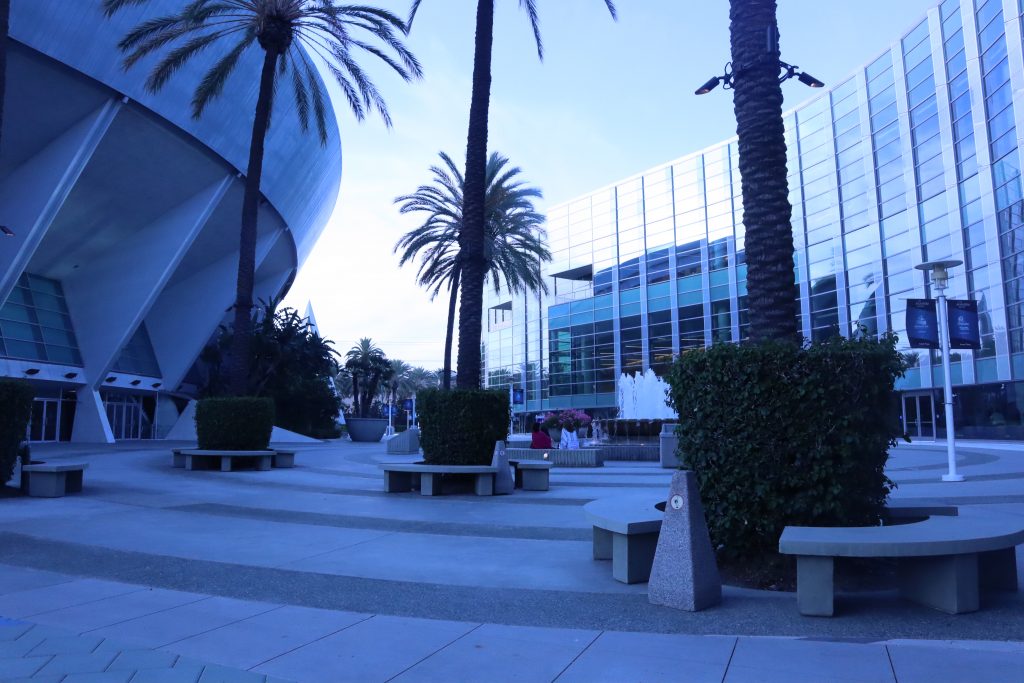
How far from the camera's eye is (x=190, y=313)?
156ft

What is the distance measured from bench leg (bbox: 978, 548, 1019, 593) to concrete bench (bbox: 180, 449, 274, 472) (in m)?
17.5

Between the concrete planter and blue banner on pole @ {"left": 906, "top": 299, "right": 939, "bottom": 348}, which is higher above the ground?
blue banner on pole @ {"left": 906, "top": 299, "right": 939, "bottom": 348}

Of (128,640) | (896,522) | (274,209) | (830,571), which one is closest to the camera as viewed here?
(128,640)

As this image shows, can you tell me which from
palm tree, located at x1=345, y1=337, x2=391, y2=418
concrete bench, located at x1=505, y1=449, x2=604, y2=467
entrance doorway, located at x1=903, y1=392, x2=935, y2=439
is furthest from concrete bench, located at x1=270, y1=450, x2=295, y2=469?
palm tree, located at x1=345, y1=337, x2=391, y2=418

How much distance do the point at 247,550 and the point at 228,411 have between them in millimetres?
13454

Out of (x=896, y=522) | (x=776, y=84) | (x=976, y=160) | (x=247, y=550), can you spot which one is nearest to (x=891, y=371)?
(x=896, y=522)

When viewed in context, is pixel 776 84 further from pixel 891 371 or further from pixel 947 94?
pixel 947 94

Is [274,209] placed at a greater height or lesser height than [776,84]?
greater

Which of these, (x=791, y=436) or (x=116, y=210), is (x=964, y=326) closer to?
(x=791, y=436)

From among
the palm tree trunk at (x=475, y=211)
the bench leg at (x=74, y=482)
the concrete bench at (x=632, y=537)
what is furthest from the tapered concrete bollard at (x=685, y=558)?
the bench leg at (x=74, y=482)

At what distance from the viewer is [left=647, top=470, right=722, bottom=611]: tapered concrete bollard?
5.60 meters

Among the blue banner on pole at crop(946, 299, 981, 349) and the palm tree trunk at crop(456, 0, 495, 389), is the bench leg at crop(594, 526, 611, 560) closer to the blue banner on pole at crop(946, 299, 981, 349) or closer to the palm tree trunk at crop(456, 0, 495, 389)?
the palm tree trunk at crop(456, 0, 495, 389)

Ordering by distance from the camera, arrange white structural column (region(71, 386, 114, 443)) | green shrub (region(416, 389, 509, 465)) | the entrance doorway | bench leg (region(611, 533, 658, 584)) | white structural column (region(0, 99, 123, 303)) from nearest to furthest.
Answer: bench leg (region(611, 533, 658, 584)) → green shrub (region(416, 389, 509, 465)) → white structural column (region(0, 99, 123, 303)) → white structural column (region(71, 386, 114, 443)) → the entrance doorway

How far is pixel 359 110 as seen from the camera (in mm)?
24156
